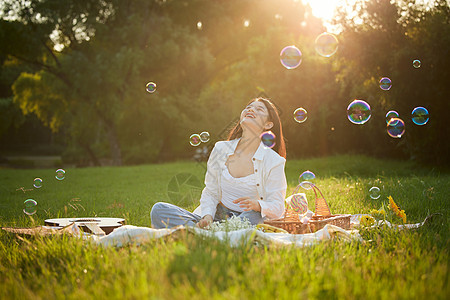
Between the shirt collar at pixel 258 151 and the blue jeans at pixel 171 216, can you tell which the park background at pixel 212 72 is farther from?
the blue jeans at pixel 171 216

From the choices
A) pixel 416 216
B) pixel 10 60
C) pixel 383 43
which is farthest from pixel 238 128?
pixel 10 60

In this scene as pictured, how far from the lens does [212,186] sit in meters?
4.20

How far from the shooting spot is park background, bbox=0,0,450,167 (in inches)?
416

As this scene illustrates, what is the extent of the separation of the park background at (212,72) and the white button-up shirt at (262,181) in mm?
7472

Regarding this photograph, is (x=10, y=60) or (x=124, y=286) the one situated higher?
(x=10, y=60)

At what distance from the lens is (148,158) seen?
23203mm

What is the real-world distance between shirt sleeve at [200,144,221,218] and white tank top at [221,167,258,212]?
68mm

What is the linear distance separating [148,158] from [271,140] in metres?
19.7

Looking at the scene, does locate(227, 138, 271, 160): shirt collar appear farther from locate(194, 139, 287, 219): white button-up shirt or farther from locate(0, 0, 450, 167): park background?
locate(0, 0, 450, 167): park background

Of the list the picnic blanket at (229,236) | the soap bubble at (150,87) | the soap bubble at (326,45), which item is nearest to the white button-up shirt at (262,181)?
the picnic blanket at (229,236)

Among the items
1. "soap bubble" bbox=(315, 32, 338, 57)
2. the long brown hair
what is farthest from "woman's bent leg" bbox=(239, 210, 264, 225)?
"soap bubble" bbox=(315, 32, 338, 57)

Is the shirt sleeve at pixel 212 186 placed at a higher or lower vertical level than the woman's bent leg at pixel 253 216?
higher

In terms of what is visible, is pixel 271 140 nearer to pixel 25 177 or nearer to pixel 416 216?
pixel 416 216

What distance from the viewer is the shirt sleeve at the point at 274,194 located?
12.6 ft
